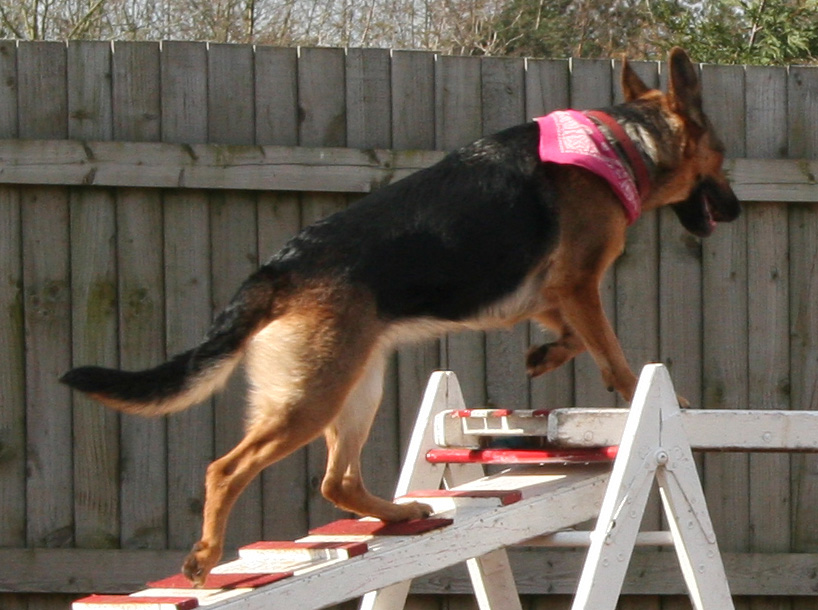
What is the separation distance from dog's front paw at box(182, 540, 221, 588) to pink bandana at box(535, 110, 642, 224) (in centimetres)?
154

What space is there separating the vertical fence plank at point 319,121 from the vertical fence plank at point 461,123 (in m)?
0.39

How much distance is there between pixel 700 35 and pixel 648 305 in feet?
12.6

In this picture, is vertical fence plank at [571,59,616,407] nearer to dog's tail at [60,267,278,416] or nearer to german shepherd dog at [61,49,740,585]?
german shepherd dog at [61,49,740,585]

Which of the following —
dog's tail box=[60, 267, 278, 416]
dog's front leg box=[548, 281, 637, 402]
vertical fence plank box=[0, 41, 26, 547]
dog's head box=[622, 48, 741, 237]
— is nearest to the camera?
dog's tail box=[60, 267, 278, 416]

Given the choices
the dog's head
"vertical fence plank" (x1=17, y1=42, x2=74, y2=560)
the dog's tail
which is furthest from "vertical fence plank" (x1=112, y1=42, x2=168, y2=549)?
the dog's head

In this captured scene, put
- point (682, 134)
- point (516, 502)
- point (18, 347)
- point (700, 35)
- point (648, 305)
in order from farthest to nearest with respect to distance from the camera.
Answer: point (700, 35), point (648, 305), point (18, 347), point (682, 134), point (516, 502)

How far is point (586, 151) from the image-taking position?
3811 millimetres

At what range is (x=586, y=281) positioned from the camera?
3805 millimetres

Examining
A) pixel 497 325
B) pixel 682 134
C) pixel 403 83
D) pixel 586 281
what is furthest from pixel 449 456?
pixel 403 83

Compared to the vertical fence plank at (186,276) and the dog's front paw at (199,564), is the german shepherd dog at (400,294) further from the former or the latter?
the vertical fence plank at (186,276)

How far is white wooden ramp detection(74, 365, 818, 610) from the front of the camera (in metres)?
3.09

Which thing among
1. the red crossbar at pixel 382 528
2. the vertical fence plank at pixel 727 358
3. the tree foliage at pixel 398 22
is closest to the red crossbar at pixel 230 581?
the red crossbar at pixel 382 528

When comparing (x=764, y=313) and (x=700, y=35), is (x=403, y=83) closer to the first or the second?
(x=764, y=313)

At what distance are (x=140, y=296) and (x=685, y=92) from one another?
2151mm
